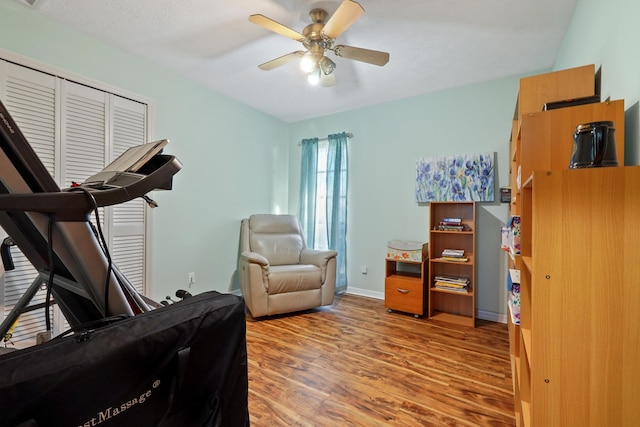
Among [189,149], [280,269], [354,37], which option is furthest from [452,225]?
[189,149]

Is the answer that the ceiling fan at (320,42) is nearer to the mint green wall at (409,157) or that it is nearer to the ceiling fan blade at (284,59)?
the ceiling fan blade at (284,59)

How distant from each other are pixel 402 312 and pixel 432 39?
8.23 ft

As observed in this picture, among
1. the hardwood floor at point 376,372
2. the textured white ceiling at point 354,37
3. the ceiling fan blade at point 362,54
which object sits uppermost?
the textured white ceiling at point 354,37

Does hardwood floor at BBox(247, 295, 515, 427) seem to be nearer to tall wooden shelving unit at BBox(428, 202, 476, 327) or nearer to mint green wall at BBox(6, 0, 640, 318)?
tall wooden shelving unit at BBox(428, 202, 476, 327)

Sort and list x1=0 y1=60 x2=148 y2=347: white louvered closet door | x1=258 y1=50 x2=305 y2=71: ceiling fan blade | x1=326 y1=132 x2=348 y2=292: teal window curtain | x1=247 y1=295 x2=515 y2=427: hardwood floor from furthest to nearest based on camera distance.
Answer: x1=326 y1=132 x2=348 y2=292: teal window curtain, x1=258 y1=50 x2=305 y2=71: ceiling fan blade, x1=0 y1=60 x2=148 y2=347: white louvered closet door, x1=247 y1=295 x2=515 y2=427: hardwood floor

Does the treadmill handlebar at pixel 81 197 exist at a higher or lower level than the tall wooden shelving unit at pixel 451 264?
higher

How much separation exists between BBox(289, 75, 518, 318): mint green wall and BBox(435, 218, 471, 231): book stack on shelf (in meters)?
0.19

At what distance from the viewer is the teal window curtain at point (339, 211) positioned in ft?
11.6

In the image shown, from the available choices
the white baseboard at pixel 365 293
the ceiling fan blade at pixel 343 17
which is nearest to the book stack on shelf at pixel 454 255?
the white baseboard at pixel 365 293

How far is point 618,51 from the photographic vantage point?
1.13 m

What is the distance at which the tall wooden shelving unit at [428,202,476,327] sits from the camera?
272 centimetres

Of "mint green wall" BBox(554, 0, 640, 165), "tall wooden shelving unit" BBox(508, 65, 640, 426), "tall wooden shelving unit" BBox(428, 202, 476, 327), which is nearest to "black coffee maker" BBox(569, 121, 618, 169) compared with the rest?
"tall wooden shelving unit" BBox(508, 65, 640, 426)

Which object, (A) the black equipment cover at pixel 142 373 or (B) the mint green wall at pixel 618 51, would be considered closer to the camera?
(A) the black equipment cover at pixel 142 373

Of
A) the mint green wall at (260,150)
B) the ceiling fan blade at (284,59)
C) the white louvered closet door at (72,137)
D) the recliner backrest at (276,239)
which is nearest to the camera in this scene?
the white louvered closet door at (72,137)
